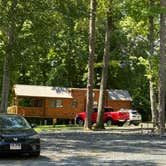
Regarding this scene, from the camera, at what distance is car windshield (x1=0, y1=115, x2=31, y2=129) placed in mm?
17484

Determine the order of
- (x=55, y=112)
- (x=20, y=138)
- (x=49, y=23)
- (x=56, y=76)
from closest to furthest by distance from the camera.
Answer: (x=20, y=138) → (x=49, y=23) → (x=55, y=112) → (x=56, y=76)

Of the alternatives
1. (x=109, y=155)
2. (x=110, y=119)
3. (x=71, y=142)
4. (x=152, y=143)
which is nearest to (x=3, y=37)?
(x=71, y=142)

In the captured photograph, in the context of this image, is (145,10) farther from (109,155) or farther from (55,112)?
(55,112)

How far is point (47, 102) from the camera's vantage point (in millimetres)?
59844

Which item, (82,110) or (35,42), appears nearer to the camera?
(35,42)

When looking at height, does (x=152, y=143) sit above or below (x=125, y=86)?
below

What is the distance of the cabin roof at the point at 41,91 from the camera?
59.2 meters

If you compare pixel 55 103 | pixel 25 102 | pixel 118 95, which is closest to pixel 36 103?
pixel 25 102

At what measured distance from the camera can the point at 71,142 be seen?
79.3 ft

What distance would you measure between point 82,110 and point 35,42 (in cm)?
3408

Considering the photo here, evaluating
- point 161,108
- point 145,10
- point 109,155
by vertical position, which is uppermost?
point 145,10

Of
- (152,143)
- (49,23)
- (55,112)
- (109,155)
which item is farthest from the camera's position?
(55,112)

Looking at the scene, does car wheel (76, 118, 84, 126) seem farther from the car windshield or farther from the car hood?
the car hood

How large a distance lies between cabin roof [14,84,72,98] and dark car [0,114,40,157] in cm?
4137
